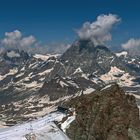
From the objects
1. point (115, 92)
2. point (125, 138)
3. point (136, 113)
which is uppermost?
point (115, 92)

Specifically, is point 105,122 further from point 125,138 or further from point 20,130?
point 20,130

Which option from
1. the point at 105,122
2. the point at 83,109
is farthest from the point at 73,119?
the point at 105,122

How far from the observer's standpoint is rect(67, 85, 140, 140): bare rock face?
351 feet

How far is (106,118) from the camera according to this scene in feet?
367

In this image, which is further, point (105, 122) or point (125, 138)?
point (105, 122)

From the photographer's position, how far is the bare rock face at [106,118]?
107m

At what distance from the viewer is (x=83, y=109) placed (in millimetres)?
119875

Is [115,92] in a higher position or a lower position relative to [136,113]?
higher

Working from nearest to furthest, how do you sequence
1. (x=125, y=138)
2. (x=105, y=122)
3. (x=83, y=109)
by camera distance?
(x=125, y=138)
(x=105, y=122)
(x=83, y=109)

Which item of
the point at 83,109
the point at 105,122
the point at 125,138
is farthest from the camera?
the point at 83,109

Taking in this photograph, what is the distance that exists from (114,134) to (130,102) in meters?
17.4

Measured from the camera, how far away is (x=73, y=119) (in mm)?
120000

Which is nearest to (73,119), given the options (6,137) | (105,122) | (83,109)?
(83,109)

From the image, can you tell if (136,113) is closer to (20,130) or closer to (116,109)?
(116,109)
